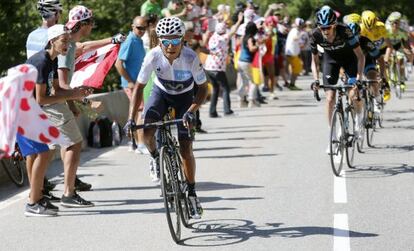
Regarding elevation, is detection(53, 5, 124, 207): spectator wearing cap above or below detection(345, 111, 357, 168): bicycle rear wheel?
above

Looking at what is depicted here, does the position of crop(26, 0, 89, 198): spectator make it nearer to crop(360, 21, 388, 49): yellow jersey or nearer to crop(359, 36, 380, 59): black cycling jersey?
crop(359, 36, 380, 59): black cycling jersey

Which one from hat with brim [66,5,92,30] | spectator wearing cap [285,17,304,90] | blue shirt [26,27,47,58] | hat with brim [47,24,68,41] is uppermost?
hat with brim [66,5,92,30]

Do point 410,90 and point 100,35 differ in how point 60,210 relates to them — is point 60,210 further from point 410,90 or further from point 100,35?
point 410,90

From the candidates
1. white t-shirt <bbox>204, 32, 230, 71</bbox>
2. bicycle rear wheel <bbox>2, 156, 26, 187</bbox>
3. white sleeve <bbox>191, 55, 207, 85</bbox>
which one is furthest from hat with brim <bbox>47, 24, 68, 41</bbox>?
white t-shirt <bbox>204, 32, 230, 71</bbox>

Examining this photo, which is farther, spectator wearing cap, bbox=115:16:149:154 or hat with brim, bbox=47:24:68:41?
spectator wearing cap, bbox=115:16:149:154

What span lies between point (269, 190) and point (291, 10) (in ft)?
131

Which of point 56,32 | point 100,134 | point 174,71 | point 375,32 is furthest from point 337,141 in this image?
point 100,134

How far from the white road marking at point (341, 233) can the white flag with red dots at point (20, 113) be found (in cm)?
272

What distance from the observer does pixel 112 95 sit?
1664cm

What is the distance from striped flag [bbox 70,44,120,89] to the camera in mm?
10938

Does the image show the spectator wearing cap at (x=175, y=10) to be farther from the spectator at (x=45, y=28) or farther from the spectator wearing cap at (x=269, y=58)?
the spectator at (x=45, y=28)

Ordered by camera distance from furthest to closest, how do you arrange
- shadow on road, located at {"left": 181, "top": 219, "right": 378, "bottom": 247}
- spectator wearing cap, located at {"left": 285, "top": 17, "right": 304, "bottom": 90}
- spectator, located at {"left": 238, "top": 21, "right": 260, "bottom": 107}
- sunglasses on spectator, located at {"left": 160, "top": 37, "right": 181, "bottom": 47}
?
1. spectator wearing cap, located at {"left": 285, "top": 17, "right": 304, "bottom": 90}
2. spectator, located at {"left": 238, "top": 21, "right": 260, "bottom": 107}
3. sunglasses on spectator, located at {"left": 160, "top": 37, "right": 181, "bottom": 47}
4. shadow on road, located at {"left": 181, "top": 219, "right": 378, "bottom": 247}

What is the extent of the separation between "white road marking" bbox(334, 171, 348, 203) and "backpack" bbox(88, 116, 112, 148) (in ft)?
15.4

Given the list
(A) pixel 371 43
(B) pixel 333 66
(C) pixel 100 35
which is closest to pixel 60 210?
(B) pixel 333 66
